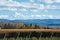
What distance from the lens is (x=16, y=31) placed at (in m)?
20.7

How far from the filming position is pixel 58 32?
67.9 feet

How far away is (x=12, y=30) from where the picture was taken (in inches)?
814

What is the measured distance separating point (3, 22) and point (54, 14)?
604mm

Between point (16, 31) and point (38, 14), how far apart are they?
0.33 meters

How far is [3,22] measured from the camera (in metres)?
20.7

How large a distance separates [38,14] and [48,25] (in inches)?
6.8

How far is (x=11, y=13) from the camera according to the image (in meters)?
20.7

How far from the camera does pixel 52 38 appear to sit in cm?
2072

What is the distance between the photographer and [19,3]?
2070 centimetres

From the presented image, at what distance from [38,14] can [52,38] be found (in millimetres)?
325

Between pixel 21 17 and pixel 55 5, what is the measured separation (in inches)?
16.6

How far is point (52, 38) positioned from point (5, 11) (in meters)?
0.63

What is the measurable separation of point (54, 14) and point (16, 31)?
1.60 ft
